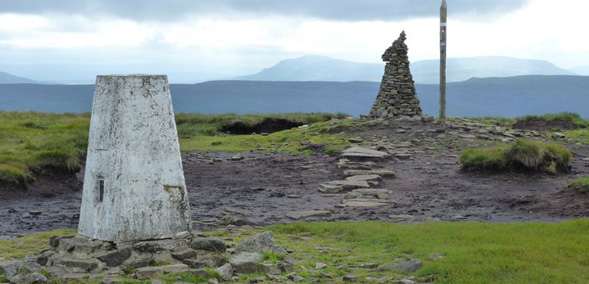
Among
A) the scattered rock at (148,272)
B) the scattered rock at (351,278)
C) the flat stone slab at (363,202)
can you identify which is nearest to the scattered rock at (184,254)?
the scattered rock at (148,272)

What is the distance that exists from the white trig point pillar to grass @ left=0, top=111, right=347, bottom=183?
8577 mm

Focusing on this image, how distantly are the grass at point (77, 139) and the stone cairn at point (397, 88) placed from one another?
3135mm

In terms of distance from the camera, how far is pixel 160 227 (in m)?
9.28

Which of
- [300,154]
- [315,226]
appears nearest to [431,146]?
[300,154]

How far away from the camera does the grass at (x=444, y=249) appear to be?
8.72 m

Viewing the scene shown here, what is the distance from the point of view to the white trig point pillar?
29.6ft

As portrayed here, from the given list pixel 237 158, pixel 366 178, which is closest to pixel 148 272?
pixel 366 178

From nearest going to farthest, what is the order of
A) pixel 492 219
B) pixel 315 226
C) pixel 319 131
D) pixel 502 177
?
1. pixel 315 226
2. pixel 492 219
3. pixel 502 177
4. pixel 319 131

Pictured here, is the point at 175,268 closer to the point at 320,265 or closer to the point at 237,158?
the point at 320,265

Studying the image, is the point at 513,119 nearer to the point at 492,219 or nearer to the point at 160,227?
→ the point at 492,219

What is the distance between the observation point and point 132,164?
901 cm

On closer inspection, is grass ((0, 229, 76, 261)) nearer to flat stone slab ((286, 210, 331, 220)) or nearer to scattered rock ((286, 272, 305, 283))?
scattered rock ((286, 272, 305, 283))

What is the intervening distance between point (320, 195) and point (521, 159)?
581cm

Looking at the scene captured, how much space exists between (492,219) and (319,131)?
14073 mm
